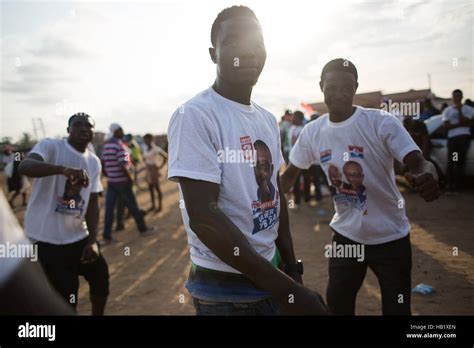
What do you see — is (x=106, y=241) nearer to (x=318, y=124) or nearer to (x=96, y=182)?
(x=96, y=182)

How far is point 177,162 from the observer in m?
1.44

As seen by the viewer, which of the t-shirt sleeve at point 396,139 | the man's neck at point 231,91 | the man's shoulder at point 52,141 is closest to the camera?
the man's neck at point 231,91

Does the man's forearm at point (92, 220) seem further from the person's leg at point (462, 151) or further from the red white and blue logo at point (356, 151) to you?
the person's leg at point (462, 151)

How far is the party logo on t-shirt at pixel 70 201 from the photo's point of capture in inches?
122

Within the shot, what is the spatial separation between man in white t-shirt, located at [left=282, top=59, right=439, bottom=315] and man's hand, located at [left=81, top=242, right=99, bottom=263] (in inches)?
83.0

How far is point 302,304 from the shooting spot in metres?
1.36

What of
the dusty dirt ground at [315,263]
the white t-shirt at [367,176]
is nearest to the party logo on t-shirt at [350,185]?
the white t-shirt at [367,176]

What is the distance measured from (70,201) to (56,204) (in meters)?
0.12

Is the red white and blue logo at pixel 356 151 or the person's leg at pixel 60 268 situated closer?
the red white and blue logo at pixel 356 151

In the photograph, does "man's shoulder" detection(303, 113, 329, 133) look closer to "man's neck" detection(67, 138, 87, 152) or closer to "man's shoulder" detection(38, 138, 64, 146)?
"man's neck" detection(67, 138, 87, 152)

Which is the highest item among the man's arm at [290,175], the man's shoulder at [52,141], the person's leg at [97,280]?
the man's shoulder at [52,141]

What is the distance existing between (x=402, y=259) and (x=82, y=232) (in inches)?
108

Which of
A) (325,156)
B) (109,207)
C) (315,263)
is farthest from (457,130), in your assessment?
(109,207)

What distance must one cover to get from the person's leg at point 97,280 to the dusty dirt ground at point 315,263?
1.93 ft
